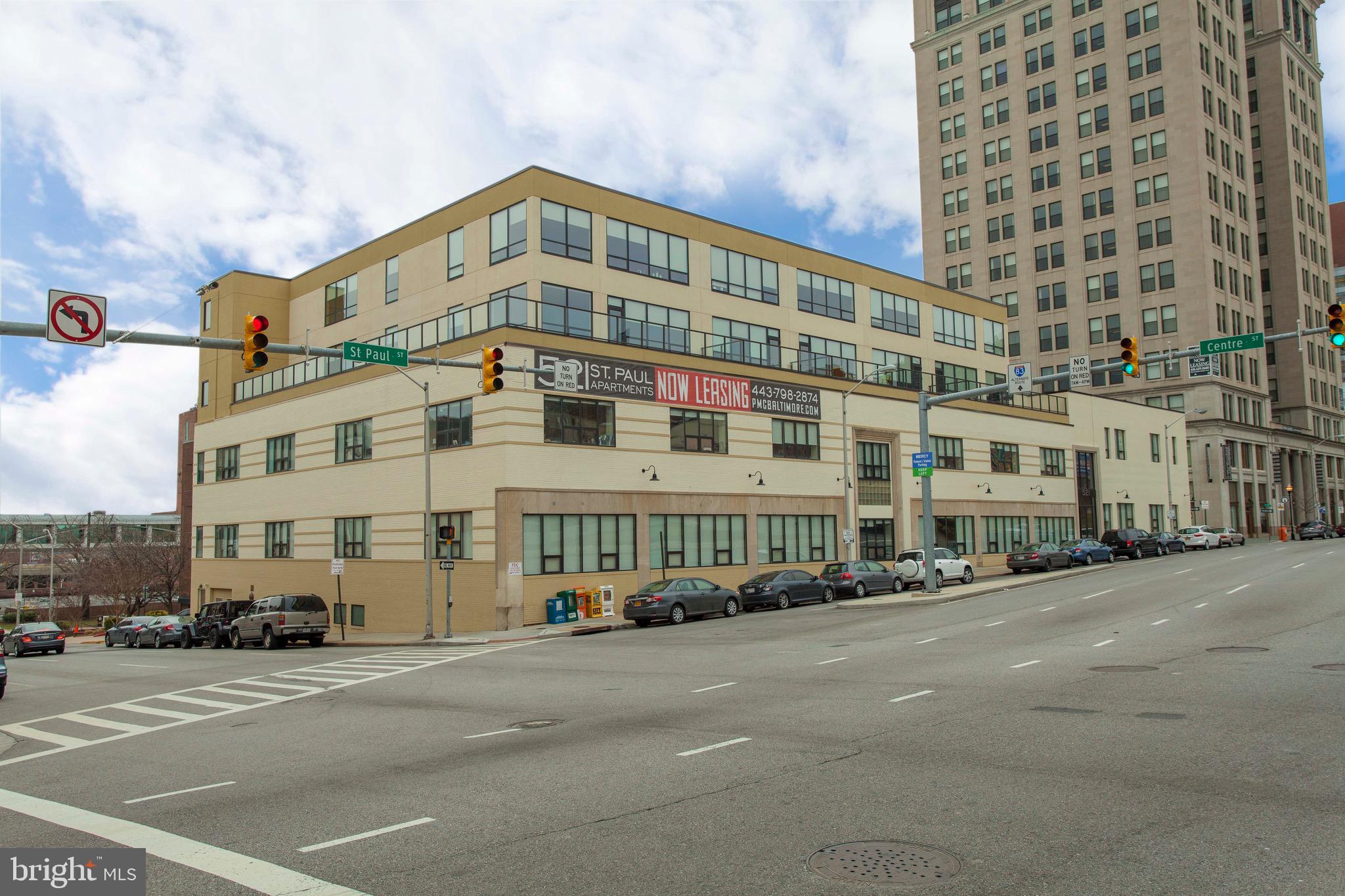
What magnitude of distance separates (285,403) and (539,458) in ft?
59.8

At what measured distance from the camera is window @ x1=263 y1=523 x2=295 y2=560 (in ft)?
148

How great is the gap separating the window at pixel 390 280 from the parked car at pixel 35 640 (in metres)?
19.4

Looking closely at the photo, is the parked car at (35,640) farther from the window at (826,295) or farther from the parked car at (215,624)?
the window at (826,295)

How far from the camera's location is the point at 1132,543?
2090 inches

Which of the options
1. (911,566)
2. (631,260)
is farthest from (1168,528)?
(631,260)

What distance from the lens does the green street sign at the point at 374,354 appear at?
60.2 feet

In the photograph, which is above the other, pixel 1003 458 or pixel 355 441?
pixel 355 441

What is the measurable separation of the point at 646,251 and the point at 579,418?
863 centimetres

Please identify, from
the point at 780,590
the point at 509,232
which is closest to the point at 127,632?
the point at 509,232

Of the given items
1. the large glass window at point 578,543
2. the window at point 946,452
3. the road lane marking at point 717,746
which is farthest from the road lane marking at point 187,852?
the window at point 946,452

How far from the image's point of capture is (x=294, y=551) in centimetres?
4459

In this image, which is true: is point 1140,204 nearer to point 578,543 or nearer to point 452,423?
point 578,543

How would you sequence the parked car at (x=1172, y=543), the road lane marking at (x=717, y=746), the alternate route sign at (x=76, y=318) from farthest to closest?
the parked car at (x=1172, y=543), the alternate route sign at (x=76, y=318), the road lane marking at (x=717, y=746)

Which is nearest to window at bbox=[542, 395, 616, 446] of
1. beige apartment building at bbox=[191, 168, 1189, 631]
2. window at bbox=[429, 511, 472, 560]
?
beige apartment building at bbox=[191, 168, 1189, 631]
